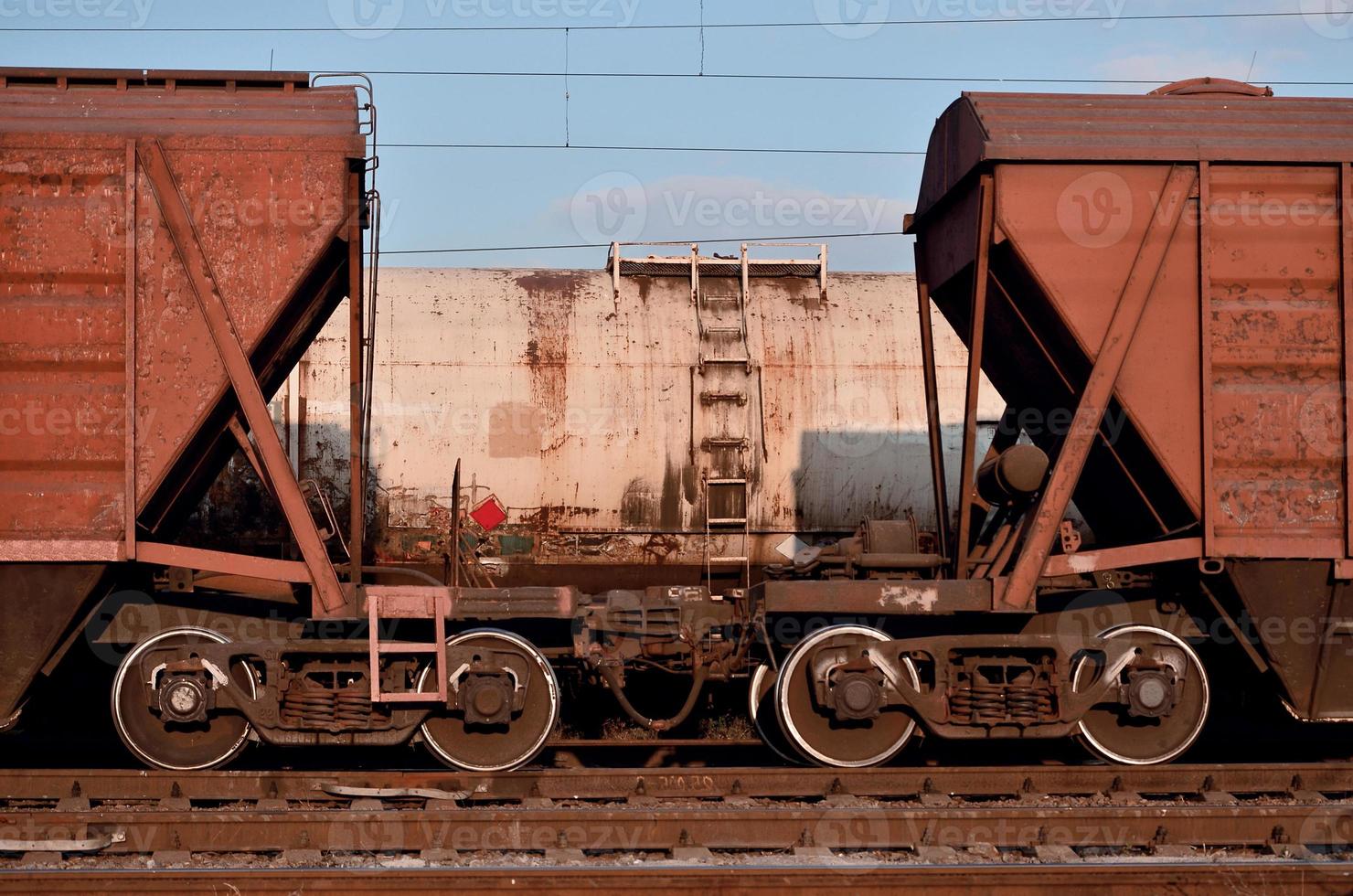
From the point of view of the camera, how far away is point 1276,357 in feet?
27.2

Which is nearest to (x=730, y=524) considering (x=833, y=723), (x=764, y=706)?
(x=764, y=706)

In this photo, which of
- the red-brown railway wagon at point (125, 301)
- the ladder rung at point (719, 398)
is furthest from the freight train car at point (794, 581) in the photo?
the ladder rung at point (719, 398)

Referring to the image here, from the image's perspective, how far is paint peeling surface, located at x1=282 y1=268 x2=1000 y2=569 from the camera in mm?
11273

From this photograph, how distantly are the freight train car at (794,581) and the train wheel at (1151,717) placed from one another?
2cm

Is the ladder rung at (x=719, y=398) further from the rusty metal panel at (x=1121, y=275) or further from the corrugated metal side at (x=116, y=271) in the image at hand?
the corrugated metal side at (x=116, y=271)

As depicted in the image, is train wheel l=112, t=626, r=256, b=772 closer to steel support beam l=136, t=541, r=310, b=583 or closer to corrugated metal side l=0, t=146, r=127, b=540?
steel support beam l=136, t=541, r=310, b=583

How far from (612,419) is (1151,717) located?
5333 mm

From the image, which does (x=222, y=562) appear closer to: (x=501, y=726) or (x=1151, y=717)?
(x=501, y=726)

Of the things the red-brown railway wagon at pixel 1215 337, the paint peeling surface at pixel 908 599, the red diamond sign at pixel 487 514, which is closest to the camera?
the red-brown railway wagon at pixel 1215 337

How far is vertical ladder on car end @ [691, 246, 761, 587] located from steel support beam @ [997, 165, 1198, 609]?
3415 mm

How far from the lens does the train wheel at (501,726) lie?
27.2 feet

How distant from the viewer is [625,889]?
607 cm

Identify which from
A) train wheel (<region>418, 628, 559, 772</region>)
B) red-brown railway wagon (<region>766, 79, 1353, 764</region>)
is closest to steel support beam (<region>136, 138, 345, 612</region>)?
train wheel (<region>418, 628, 559, 772</region>)

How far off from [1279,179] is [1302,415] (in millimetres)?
1629
